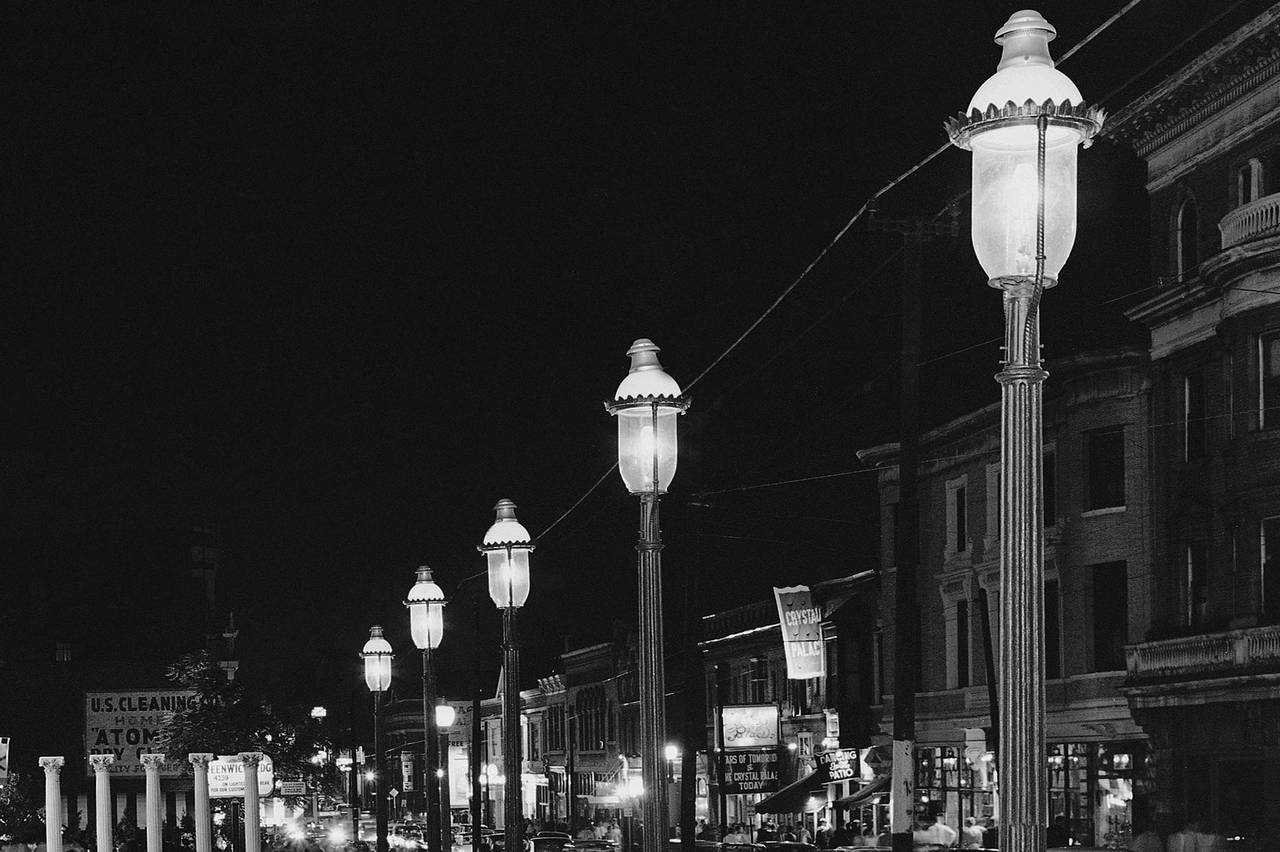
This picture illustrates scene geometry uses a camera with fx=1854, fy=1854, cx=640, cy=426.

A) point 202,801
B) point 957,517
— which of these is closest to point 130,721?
point 202,801

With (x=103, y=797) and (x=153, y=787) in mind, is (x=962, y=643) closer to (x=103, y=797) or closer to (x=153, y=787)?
(x=153, y=787)

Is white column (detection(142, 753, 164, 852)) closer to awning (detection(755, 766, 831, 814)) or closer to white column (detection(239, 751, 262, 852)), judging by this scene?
white column (detection(239, 751, 262, 852))

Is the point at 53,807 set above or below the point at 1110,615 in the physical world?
below

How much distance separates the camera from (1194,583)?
37.4 metres

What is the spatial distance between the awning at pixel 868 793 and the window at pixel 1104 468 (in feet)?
29.4

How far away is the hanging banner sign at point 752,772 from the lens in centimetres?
3538

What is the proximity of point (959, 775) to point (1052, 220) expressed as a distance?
3946 centimetres

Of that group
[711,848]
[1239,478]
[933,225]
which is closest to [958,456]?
[1239,478]

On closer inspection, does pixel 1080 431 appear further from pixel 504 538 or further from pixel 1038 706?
pixel 1038 706

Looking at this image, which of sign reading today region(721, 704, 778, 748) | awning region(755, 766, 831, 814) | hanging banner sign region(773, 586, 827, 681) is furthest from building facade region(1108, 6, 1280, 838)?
hanging banner sign region(773, 586, 827, 681)

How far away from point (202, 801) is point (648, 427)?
23.5 meters

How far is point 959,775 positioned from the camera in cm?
4584

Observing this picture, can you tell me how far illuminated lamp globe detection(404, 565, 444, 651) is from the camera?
93.9 feet

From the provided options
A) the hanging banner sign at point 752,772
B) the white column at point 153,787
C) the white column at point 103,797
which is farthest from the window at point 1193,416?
the white column at point 103,797
